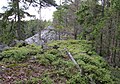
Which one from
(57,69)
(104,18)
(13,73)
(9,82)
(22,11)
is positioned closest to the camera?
(9,82)

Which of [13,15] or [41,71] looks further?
[13,15]

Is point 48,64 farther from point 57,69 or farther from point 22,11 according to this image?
point 22,11

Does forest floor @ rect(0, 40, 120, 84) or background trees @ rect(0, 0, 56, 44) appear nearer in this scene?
forest floor @ rect(0, 40, 120, 84)

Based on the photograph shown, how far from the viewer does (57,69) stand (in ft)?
34.2

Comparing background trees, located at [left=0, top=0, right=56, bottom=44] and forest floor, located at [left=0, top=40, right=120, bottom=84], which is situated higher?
background trees, located at [left=0, top=0, right=56, bottom=44]

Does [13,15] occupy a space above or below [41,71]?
above

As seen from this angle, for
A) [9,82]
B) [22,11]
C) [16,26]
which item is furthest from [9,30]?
[9,82]

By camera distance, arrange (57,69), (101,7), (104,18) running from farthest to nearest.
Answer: (101,7) < (104,18) < (57,69)

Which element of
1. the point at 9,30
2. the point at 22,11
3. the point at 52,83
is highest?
the point at 22,11

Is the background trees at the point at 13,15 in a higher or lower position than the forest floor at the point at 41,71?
higher

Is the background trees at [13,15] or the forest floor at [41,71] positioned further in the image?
the background trees at [13,15]

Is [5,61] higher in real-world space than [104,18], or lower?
lower

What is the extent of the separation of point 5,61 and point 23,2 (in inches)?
442

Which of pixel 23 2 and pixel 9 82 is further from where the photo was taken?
pixel 23 2
